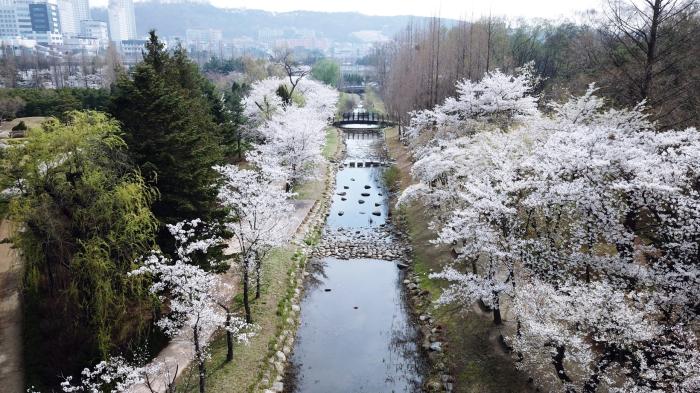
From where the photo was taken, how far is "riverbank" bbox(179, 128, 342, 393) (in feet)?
37.2

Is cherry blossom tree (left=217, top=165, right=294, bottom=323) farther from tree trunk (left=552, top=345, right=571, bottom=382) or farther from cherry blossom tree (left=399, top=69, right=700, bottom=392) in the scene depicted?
tree trunk (left=552, top=345, right=571, bottom=382)

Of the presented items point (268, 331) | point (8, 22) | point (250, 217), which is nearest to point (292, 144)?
point (250, 217)

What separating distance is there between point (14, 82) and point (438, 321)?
2430 inches

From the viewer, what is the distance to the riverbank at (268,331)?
11.3 metres

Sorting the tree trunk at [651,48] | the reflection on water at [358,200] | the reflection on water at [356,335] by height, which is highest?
the tree trunk at [651,48]

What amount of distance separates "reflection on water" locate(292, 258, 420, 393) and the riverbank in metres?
0.71

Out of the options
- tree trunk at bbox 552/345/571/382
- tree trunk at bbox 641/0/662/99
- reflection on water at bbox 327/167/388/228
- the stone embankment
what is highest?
tree trunk at bbox 641/0/662/99

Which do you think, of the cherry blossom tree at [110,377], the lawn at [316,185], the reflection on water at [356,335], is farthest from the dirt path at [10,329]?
the lawn at [316,185]

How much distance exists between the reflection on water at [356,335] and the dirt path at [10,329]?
23.6 ft

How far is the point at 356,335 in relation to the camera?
14586 mm

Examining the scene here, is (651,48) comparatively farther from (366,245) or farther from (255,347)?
(255,347)

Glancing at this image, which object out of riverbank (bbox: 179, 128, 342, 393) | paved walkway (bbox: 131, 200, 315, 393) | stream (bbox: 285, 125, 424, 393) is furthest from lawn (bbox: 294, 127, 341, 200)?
paved walkway (bbox: 131, 200, 315, 393)

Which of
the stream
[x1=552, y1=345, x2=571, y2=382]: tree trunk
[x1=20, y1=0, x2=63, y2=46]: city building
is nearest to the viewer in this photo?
[x1=552, y1=345, x2=571, y2=382]: tree trunk

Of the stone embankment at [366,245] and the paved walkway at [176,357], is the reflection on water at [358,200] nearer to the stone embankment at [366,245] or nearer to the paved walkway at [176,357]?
the stone embankment at [366,245]
